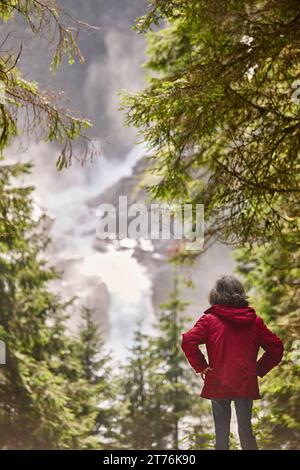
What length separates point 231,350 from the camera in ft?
10.5

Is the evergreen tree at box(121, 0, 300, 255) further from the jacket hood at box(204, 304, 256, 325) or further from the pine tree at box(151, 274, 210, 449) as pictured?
the pine tree at box(151, 274, 210, 449)

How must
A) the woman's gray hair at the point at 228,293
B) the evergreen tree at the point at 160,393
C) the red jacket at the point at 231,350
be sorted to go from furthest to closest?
the evergreen tree at the point at 160,393, the woman's gray hair at the point at 228,293, the red jacket at the point at 231,350

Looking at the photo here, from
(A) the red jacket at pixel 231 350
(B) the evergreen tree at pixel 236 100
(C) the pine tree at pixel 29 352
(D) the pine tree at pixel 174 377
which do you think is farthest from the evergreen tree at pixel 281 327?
(D) the pine tree at pixel 174 377

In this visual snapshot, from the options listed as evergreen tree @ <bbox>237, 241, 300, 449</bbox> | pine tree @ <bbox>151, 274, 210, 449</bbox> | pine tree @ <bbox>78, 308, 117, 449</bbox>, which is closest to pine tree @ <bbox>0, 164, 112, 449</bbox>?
pine tree @ <bbox>78, 308, 117, 449</bbox>

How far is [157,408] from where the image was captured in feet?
53.6

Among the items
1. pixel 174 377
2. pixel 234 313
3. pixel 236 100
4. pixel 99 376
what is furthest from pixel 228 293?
pixel 174 377

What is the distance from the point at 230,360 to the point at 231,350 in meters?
0.07

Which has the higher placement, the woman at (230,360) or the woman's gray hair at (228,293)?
the woman's gray hair at (228,293)

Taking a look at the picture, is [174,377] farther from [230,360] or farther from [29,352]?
[230,360]

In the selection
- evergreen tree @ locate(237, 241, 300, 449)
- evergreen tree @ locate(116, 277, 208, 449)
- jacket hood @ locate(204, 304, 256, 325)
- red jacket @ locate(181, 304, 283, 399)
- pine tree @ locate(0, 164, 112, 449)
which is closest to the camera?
red jacket @ locate(181, 304, 283, 399)

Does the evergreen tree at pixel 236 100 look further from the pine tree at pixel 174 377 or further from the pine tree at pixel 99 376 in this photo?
the pine tree at pixel 174 377

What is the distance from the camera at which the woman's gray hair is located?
3.39 meters

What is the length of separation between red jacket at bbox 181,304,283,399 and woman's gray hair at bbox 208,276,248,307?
7 cm

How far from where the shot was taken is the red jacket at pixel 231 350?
10.2ft
